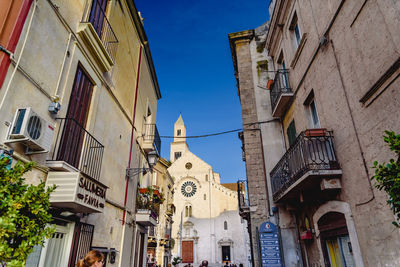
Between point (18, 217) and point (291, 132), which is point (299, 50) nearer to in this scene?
point (291, 132)

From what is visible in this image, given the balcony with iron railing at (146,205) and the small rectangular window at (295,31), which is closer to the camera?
the small rectangular window at (295,31)

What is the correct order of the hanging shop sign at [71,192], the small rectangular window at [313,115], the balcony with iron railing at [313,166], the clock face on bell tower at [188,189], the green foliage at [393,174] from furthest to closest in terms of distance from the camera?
the clock face on bell tower at [188,189]
the small rectangular window at [313,115]
the balcony with iron railing at [313,166]
the hanging shop sign at [71,192]
the green foliage at [393,174]

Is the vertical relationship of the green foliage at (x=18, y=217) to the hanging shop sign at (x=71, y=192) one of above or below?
below

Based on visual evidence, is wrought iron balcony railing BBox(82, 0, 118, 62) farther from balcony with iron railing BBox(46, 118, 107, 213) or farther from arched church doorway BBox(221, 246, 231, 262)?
arched church doorway BBox(221, 246, 231, 262)

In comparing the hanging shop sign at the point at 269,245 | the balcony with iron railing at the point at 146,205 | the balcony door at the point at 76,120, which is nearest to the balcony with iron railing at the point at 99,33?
the balcony door at the point at 76,120

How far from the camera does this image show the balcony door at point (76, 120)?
204 inches

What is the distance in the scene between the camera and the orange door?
1572 inches

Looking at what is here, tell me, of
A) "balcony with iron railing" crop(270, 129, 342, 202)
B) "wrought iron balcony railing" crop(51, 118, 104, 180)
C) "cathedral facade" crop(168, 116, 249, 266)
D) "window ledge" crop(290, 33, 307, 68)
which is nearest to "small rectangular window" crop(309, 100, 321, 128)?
"balcony with iron railing" crop(270, 129, 342, 202)

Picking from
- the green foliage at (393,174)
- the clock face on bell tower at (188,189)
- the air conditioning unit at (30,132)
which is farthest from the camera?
the clock face on bell tower at (188,189)

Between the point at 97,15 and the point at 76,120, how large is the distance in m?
3.29

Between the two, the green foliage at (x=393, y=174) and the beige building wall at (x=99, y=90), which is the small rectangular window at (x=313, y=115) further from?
the beige building wall at (x=99, y=90)

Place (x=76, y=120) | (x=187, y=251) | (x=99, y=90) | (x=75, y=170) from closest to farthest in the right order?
(x=75, y=170) < (x=76, y=120) < (x=99, y=90) < (x=187, y=251)

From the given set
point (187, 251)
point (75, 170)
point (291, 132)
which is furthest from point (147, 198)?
point (187, 251)

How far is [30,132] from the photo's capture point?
3736 millimetres
